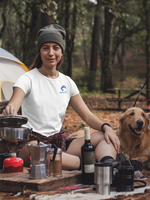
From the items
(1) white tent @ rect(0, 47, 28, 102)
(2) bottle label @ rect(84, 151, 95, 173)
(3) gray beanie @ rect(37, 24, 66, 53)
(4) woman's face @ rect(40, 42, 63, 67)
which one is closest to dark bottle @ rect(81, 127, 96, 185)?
(2) bottle label @ rect(84, 151, 95, 173)

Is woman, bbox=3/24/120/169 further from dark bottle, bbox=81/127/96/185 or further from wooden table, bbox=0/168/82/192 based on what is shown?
wooden table, bbox=0/168/82/192

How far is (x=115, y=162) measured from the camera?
2.83 metres

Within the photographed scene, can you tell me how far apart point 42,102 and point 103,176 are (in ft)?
3.43

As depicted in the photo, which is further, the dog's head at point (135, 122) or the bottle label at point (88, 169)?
the dog's head at point (135, 122)

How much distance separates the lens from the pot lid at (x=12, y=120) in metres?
2.69

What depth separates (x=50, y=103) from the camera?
317 cm

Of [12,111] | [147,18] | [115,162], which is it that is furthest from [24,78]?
[147,18]

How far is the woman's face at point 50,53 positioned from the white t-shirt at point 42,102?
0.17 metres

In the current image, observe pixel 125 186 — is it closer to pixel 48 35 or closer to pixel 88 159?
pixel 88 159

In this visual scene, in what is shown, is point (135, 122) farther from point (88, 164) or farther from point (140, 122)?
point (88, 164)

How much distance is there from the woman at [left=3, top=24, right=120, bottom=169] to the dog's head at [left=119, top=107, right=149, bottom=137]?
44.9 inches

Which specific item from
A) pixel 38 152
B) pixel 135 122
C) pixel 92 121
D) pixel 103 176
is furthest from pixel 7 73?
pixel 103 176

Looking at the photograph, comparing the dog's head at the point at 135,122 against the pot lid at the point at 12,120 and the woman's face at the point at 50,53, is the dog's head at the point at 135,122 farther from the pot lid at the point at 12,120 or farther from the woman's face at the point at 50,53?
the pot lid at the point at 12,120

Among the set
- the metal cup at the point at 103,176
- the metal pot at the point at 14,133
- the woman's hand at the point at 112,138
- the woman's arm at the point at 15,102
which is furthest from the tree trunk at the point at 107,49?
the metal cup at the point at 103,176
